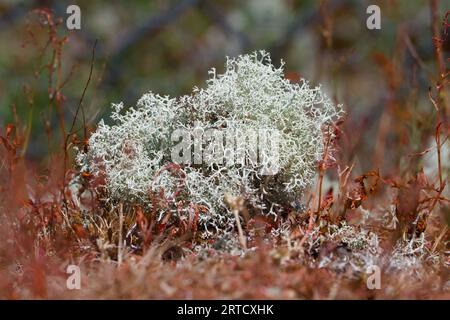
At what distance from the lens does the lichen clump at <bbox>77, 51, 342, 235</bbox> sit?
2.25 meters

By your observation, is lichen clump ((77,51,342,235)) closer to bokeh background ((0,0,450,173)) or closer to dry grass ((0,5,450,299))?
dry grass ((0,5,450,299))

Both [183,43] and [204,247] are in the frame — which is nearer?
[204,247]

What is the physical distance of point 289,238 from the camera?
2.05 metres

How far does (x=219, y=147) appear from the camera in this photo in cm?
226

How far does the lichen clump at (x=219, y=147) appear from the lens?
7.39 feet

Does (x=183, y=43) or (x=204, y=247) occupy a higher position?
(x=183, y=43)

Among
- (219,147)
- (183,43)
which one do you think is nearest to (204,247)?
(219,147)

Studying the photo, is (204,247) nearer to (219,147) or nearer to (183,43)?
(219,147)

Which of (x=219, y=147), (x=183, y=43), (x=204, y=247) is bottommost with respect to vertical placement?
(x=204, y=247)

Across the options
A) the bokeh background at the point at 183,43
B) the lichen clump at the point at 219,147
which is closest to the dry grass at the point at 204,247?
the lichen clump at the point at 219,147
